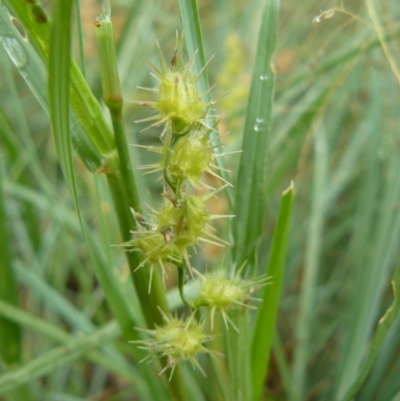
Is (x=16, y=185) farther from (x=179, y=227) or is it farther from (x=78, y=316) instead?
(x=179, y=227)

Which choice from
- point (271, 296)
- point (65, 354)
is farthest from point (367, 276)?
point (65, 354)

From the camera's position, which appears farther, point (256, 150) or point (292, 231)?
point (292, 231)

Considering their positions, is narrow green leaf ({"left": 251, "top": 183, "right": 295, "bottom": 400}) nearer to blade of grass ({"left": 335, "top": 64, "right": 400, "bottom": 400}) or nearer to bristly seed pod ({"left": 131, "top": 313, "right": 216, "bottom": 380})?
bristly seed pod ({"left": 131, "top": 313, "right": 216, "bottom": 380})

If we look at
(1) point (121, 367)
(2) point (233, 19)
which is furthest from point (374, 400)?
(2) point (233, 19)

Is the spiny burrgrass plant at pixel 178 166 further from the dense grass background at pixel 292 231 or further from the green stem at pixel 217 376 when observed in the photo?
the dense grass background at pixel 292 231

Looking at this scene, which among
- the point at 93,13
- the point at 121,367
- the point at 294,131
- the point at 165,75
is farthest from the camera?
the point at 93,13

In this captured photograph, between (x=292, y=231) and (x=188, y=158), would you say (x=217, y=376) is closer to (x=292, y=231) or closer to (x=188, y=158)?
(x=188, y=158)

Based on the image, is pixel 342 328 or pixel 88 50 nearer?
pixel 342 328

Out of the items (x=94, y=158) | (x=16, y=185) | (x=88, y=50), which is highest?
(x=88, y=50)
